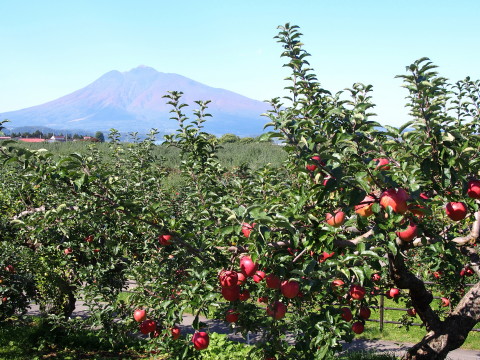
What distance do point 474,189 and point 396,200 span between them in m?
0.84

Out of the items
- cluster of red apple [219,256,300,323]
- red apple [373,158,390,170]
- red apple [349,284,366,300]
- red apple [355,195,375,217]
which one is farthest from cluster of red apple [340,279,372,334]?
red apple [373,158,390,170]

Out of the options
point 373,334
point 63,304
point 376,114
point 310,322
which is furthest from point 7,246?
point 373,334

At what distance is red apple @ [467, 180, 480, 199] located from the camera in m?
2.73

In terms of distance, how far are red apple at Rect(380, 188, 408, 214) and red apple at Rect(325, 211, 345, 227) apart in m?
0.31

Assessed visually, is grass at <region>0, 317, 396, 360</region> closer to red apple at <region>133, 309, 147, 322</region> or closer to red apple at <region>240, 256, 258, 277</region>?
red apple at <region>133, 309, 147, 322</region>

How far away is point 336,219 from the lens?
8.52ft

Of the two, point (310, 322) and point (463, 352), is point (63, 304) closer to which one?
point (310, 322)

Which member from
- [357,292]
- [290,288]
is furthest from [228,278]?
[357,292]

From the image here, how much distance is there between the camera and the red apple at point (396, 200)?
7.56ft

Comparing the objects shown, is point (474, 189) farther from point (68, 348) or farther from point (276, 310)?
point (68, 348)

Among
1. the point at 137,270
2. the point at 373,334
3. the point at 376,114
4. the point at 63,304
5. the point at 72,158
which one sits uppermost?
the point at 376,114

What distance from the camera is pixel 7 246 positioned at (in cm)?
636

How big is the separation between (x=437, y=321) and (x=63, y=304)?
650 centimetres

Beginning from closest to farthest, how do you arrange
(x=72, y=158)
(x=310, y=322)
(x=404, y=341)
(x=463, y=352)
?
1. (x=72, y=158)
2. (x=310, y=322)
3. (x=463, y=352)
4. (x=404, y=341)
